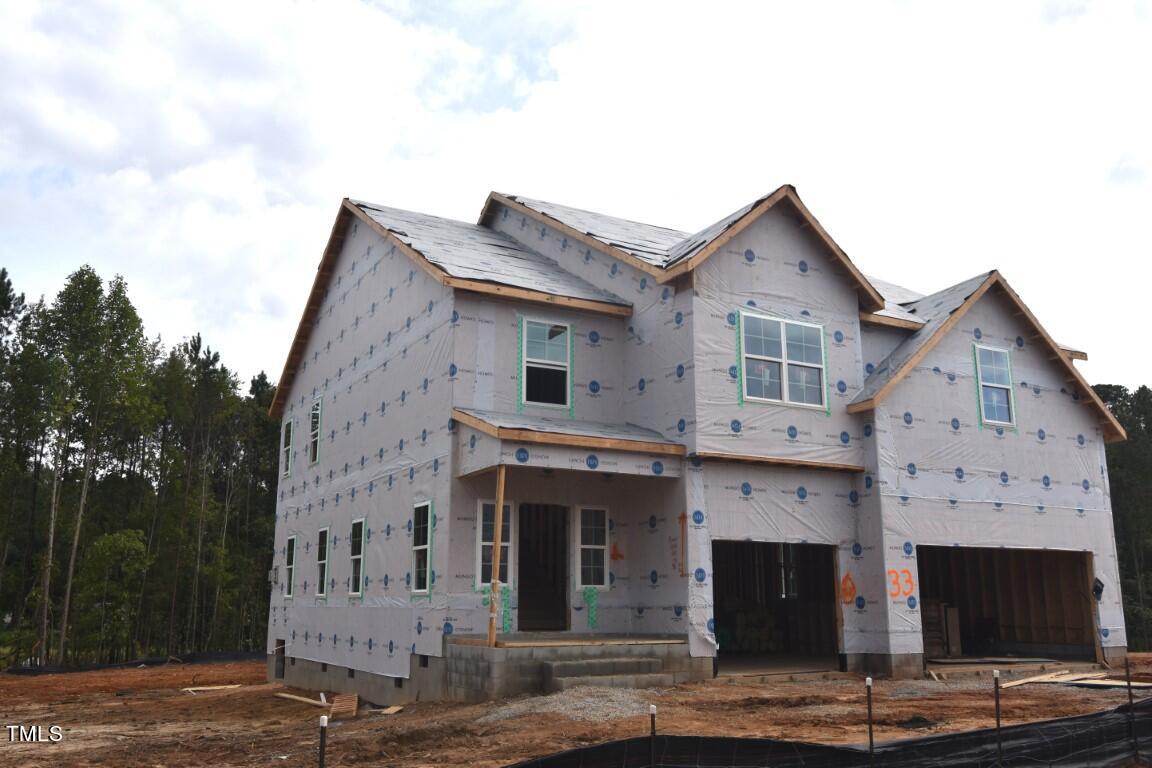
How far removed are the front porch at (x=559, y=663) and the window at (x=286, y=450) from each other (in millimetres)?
13256

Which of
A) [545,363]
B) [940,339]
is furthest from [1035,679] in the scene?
[545,363]

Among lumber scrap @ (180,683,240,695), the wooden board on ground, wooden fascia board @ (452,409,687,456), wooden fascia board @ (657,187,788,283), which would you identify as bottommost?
lumber scrap @ (180,683,240,695)

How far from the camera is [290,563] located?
25.6 metres

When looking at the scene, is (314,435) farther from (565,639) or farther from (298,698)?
(565,639)

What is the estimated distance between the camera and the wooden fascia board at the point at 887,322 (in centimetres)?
1916

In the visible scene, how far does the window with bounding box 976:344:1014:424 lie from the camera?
765 inches

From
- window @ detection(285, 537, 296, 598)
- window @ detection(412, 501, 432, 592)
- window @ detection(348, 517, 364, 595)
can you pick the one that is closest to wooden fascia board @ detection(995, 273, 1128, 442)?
window @ detection(412, 501, 432, 592)

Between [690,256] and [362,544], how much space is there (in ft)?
31.0

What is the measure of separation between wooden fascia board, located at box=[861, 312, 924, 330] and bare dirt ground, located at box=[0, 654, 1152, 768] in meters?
7.04

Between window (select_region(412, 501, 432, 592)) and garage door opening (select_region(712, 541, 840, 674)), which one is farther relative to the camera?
garage door opening (select_region(712, 541, 840, 674))

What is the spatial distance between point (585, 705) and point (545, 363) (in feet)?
24.2

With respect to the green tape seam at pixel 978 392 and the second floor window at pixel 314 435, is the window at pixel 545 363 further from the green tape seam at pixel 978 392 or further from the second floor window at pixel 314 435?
the second floor window at pixel 314 435

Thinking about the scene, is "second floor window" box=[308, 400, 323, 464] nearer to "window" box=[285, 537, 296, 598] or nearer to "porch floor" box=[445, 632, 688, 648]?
"window" box=[285, 537, 296, 598]

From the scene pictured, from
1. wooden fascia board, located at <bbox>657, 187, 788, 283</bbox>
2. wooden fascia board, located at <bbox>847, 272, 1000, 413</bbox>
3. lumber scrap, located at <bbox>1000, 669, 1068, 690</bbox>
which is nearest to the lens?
lumber scrap, located at <bbox>1000, 669, 1068, 690</bbox>
